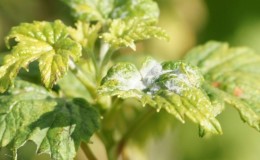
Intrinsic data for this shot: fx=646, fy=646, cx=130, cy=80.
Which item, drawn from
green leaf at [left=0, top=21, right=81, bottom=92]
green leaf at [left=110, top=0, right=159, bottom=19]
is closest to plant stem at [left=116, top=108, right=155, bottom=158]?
green leaf at [left=110, top=0, right=159, bottom=19]

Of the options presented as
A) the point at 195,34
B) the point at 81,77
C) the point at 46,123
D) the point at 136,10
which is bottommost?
the point at 46,123

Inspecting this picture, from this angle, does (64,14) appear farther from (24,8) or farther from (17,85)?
(17,85)

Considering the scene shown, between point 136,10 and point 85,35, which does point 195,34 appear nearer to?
point 136,10

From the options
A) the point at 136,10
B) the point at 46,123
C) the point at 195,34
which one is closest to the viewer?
the point at 46,123

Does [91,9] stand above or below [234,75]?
above

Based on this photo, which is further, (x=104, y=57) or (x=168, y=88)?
(x=104, y=57)

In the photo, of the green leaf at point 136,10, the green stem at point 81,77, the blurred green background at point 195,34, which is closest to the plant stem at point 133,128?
the green stem at point 81,77

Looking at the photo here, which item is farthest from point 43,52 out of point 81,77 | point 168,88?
point 168,88
